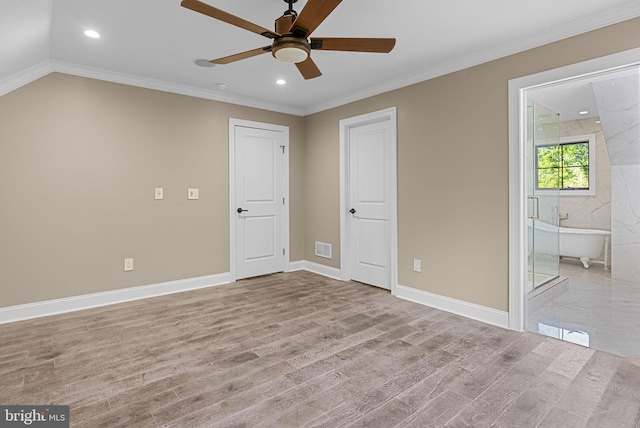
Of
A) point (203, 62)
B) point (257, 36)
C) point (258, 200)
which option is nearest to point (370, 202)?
point (258, 200)

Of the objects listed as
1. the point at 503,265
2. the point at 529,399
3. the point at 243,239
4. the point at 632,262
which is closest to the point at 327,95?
the point at 243,239

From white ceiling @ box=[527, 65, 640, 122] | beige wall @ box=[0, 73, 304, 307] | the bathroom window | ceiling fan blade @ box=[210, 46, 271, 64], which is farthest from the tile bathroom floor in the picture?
beige wall @ box=[0, 73, 304, 307]

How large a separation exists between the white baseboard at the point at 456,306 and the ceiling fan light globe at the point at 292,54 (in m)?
2.68

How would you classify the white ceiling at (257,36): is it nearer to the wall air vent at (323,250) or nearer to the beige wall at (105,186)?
the beige wall at (105,186)

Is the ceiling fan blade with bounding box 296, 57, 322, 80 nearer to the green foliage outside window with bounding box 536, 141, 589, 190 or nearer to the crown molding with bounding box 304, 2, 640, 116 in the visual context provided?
the crown molding with bounding box 304, 2, 640, 116

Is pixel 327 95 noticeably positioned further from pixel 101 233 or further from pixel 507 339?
pixel 507 339

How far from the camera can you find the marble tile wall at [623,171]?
4.42 meters

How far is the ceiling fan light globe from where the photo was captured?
204 cm

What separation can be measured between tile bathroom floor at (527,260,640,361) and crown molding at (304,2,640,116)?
241 centimetres

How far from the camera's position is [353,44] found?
7.04 ft

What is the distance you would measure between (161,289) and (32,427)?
232 centimetres

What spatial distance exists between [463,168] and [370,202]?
1363mm

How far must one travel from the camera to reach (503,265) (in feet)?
9.94

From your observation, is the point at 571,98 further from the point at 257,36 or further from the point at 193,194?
the point at 193,194
